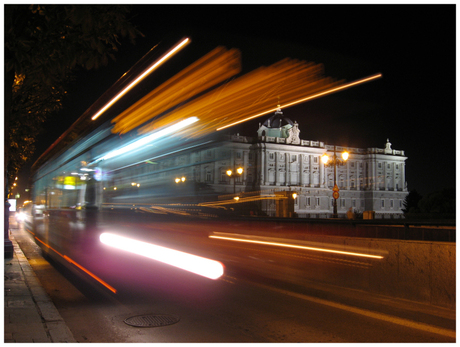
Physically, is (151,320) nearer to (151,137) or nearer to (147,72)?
(151,137)

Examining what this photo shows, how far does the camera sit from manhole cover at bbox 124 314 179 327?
585 centimetres

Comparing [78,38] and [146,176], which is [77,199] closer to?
[146,176]

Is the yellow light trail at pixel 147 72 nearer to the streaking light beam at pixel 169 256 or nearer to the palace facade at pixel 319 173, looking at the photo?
the streaking light beam at pixel 169 256

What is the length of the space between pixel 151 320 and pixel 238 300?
184cm

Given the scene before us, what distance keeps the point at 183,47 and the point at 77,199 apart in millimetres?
7113

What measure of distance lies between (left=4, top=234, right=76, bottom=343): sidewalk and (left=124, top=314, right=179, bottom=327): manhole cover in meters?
0.93

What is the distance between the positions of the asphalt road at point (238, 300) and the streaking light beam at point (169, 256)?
236mm

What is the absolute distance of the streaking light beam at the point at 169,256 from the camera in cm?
908

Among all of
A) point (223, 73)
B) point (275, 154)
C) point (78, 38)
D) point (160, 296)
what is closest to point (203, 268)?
point (160, 296)

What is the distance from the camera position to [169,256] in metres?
10.5

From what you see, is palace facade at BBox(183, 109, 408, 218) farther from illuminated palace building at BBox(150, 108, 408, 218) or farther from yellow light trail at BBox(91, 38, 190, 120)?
yellow light trail at BBox(91, 38, 190, 120)

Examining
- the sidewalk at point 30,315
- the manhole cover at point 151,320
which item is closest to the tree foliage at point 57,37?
the sidewalk at point 30,315

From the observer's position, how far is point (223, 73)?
292 inches

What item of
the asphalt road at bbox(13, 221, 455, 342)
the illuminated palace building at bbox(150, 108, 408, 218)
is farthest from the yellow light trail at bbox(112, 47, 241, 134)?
the illuminated palace building at bbox(150, 108, 408, 218)
